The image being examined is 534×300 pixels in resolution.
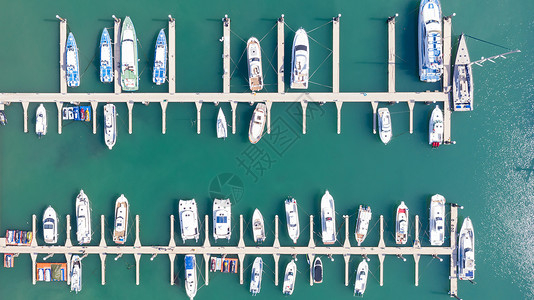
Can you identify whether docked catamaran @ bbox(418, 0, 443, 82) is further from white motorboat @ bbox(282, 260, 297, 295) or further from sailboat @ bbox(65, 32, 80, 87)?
sailboat @ bbox(65, 32, 80, 87)

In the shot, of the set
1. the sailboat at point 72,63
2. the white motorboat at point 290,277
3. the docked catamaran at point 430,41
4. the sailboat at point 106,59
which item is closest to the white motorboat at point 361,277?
the white motorboat at point 290,277

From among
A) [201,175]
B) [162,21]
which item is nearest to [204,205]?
[201,175]

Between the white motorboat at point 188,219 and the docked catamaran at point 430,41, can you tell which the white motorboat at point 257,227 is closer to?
the white motorboat at point 188,219

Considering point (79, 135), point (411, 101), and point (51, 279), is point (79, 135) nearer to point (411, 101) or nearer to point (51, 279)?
point (51, 279)

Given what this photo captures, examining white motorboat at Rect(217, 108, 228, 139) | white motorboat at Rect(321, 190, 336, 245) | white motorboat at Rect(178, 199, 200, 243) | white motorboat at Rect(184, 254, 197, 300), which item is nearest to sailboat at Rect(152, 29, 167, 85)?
white motorboat at Rect(217, 108, 228, 139)

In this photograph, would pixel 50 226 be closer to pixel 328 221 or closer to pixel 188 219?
pixel 188 219

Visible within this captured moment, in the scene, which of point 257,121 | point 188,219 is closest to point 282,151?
point 257,121
